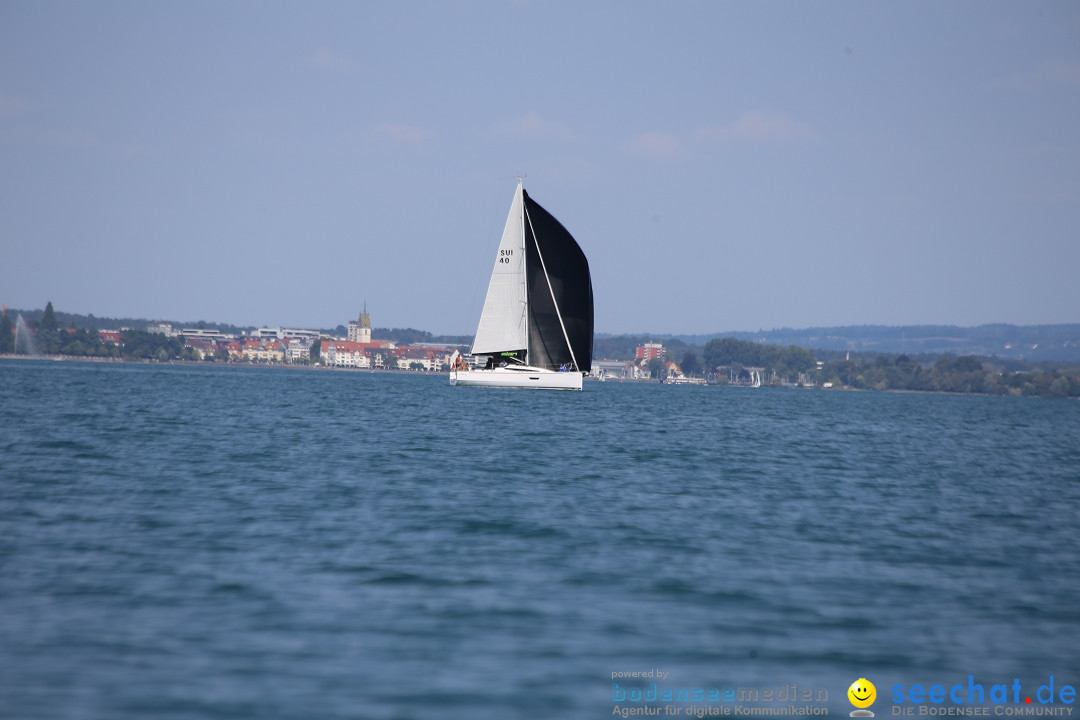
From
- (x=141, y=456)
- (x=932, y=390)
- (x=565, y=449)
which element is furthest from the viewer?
(x=932, y=390)

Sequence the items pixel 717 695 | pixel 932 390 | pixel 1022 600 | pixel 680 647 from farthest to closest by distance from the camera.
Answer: pixel 932 390 < pixel 1022 600 < pixel 680 647 < pixel 717 695

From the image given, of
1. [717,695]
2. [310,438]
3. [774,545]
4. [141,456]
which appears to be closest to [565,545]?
[774,545]

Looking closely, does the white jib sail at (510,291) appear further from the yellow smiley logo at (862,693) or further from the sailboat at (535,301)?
the yellow smiley logo at (862,693)

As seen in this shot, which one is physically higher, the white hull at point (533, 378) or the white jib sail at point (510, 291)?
the white jib sail at point (510, 291)

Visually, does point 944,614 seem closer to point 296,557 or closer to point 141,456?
point 296,557

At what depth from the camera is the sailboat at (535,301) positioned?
52125mm

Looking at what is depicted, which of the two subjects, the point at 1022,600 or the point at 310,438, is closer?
the point at 1022,600

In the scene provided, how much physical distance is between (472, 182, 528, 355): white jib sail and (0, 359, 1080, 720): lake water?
3328cm

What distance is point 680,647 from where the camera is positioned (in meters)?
7.04

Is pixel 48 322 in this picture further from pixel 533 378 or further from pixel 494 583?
pixel 494 583

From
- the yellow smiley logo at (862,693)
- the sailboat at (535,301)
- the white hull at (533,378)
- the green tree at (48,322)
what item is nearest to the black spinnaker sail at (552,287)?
the sailboat at (535,301)

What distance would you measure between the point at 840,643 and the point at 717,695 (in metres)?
1.59

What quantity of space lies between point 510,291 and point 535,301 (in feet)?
4.86

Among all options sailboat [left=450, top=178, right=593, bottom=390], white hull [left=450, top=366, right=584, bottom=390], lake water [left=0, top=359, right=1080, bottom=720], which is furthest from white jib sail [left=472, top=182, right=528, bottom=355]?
lake water [left=0, top=359, right=1080, bottom=720]
